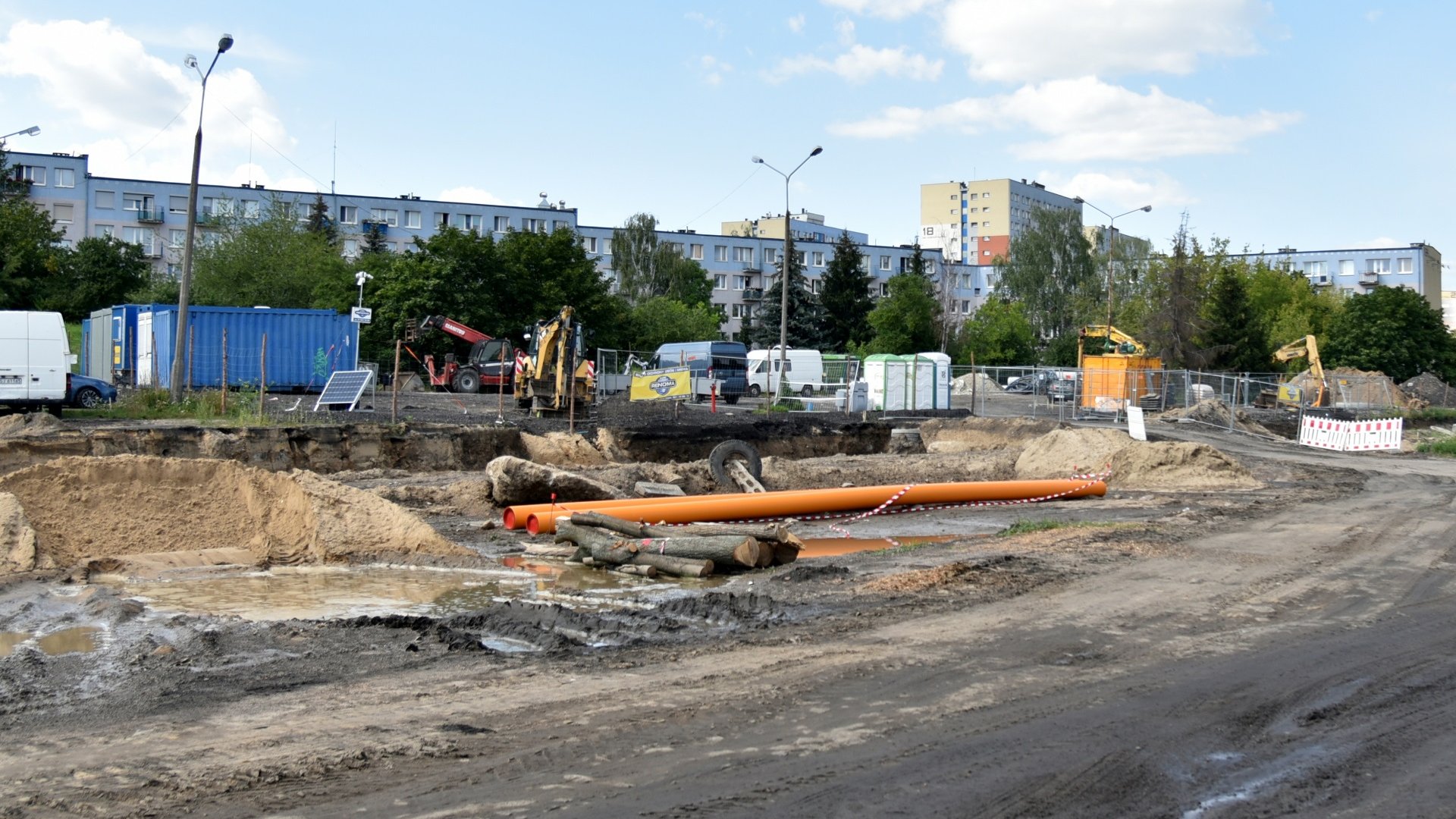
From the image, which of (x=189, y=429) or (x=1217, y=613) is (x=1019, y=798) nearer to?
(x=1217, y=613)

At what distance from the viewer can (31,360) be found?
23.3m

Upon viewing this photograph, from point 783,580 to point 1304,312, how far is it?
2671 inches

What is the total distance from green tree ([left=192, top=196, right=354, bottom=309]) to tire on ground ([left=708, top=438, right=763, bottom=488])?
37037mm

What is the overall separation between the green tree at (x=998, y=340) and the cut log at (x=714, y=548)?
199ft

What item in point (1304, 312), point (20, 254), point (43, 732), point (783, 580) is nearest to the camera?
point (43, 732)

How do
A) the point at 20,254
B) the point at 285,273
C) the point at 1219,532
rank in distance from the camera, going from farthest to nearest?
the point at 285,273
the point at 20,254
the point at 1219,532

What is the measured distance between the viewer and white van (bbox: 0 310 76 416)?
913 inches

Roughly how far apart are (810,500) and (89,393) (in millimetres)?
17695

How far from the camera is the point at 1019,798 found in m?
4.89

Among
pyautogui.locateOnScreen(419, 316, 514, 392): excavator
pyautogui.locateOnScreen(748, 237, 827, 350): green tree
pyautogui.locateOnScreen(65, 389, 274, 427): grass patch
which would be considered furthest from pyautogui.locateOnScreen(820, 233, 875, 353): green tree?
pyautogui.locateOnScreen(65, 389, 274, 427): grass patch

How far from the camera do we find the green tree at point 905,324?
66.8 meters

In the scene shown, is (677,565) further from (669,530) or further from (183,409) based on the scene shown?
(183,409)

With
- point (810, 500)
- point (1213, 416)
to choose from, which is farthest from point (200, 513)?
point (1213, 416)

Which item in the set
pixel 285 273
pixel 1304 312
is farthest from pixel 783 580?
pixel 1304 312
